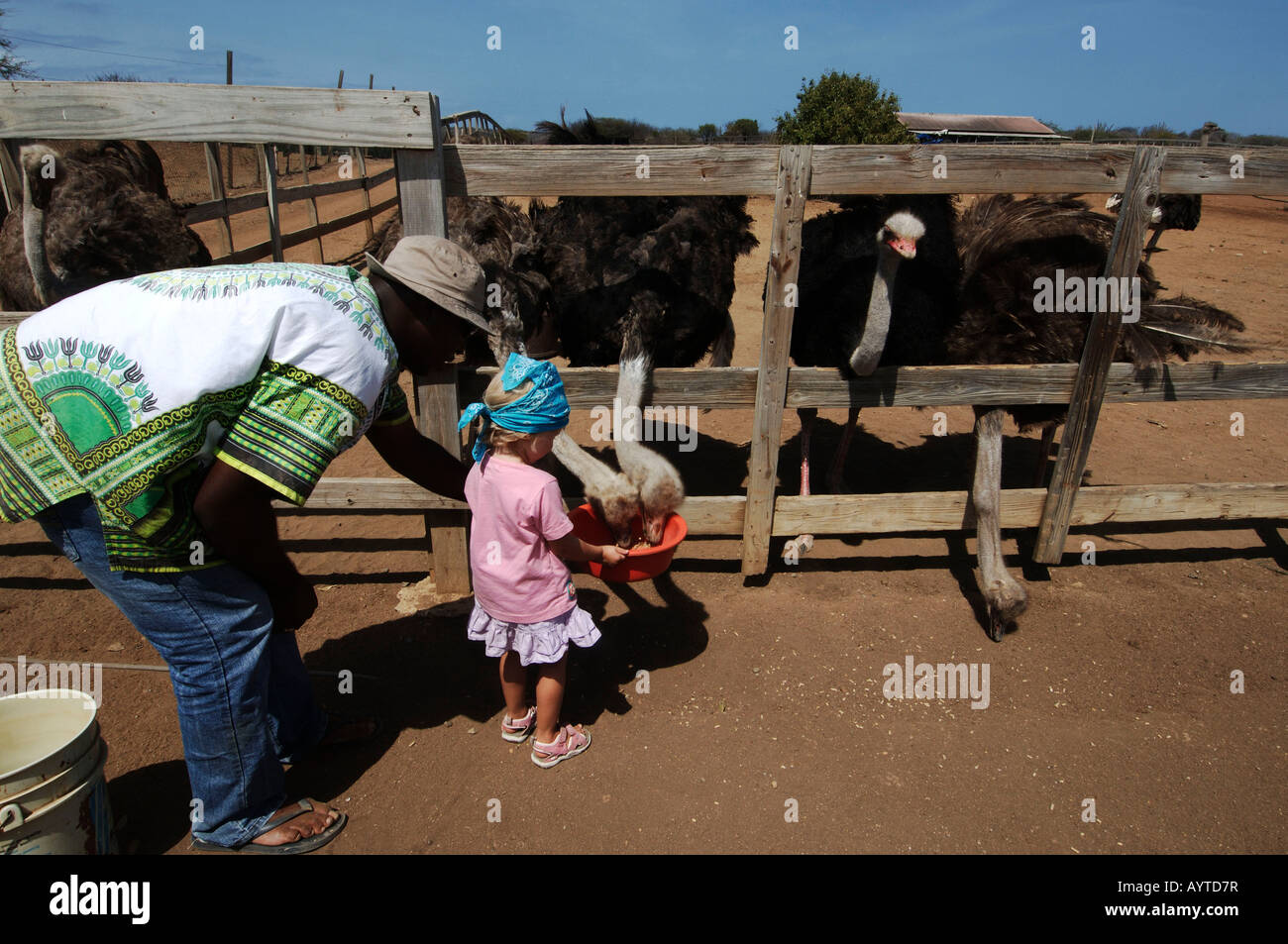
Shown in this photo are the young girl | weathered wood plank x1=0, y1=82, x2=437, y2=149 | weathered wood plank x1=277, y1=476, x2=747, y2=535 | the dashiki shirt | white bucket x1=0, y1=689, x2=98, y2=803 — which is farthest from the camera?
weathered wood plank x1=277, y1=476, x2=747, y2=535

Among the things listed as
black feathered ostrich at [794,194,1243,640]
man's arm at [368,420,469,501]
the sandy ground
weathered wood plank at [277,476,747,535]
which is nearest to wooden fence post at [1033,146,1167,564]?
black feathered ostrich at [794,194,1243,640]

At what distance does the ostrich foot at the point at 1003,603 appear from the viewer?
3797 millimetres

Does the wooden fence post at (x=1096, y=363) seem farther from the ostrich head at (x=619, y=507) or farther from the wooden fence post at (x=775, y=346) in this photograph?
the ostrich head at (x=619, y=507)

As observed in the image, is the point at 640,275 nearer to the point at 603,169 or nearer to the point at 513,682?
the point at 603,169

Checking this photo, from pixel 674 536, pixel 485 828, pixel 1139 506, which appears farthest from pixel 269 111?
pixel 1139 506

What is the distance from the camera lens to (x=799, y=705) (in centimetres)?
346

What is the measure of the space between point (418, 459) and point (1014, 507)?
10.3 ft

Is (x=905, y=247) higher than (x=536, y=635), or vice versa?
(x=905, y=247)

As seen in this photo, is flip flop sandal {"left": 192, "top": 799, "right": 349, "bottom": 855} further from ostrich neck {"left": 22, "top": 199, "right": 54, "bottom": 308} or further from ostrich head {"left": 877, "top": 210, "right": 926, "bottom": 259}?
ostrich neck {"left": 22, "top": 199, "right": 54, "bottom": 308}

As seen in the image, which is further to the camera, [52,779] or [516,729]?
[516,729]

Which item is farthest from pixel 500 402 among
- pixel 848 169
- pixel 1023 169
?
pixel 1023 169

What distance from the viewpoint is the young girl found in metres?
2.65

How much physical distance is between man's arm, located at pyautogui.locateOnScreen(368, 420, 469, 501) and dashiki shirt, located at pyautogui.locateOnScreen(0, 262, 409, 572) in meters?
0.66
